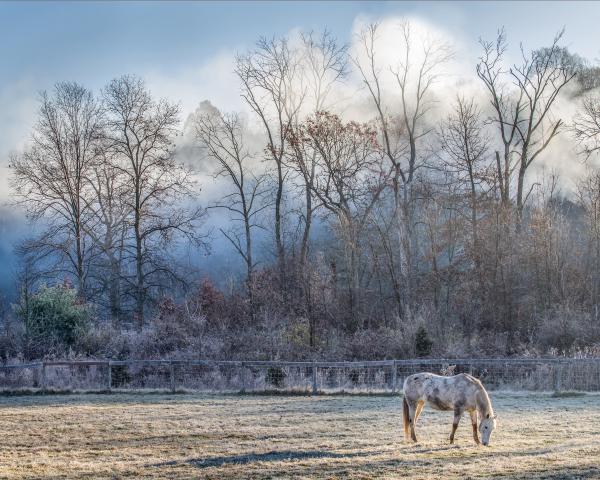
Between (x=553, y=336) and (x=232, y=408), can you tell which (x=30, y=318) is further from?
(x=553, y=336)

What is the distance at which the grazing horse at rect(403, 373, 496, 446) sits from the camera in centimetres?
1418

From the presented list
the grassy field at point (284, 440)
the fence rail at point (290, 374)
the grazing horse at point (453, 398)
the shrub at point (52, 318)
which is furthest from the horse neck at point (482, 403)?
the shrub at point (52, 318)

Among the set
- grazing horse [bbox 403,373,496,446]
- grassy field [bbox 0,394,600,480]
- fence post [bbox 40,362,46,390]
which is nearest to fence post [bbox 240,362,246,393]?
grassy field [bbox 0,394,600,480]

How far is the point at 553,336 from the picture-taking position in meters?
31.7

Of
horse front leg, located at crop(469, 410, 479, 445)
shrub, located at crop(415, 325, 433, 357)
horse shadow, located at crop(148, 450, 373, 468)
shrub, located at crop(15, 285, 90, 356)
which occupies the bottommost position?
horse shadow, located at crop(148, 450, 373, 468)

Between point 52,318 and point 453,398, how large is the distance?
2487 centimetres

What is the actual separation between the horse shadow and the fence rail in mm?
11429

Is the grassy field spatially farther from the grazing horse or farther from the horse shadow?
the grazing horse

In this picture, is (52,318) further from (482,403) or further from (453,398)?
(482,403)

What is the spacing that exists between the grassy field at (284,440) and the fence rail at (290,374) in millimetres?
2379

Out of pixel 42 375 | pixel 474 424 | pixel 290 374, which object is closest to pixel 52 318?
pixel 42 375

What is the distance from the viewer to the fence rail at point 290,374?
83.1 ft

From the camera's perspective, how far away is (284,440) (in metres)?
15.3

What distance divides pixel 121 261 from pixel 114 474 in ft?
98.1
